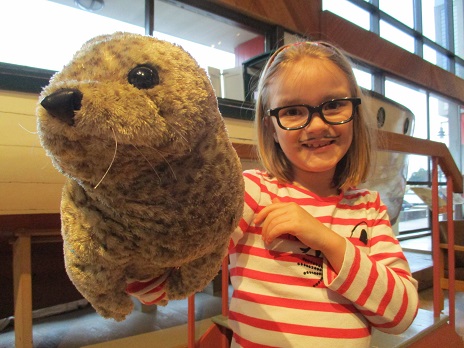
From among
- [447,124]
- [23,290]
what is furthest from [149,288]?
[447,124]

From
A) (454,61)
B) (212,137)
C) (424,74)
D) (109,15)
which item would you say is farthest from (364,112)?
(454,61)

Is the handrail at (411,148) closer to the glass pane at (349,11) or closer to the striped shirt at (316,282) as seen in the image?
the striped shirt at (316,282)

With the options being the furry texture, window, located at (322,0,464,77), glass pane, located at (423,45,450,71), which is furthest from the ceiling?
glass pane, located at (423,45,450,71)

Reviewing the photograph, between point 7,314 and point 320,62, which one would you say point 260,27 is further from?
point 7,314

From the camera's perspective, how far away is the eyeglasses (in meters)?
0.57

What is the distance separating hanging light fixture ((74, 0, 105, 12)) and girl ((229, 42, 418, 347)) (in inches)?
56.4

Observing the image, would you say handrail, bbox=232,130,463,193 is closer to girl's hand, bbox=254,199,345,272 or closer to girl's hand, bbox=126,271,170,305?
girl's hand, bbox=254,199,345,272

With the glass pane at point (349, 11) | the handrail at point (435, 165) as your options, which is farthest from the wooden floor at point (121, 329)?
the glass pane at point (349, 11)

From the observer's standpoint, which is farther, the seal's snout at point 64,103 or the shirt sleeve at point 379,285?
the shirt sleeve at point 379,285

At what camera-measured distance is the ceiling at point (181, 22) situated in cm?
191

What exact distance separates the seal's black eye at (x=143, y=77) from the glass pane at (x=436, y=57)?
5.54m

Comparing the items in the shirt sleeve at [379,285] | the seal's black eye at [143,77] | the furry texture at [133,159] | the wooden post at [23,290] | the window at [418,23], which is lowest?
the wooden post at [23,290]

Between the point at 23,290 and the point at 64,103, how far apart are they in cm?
106

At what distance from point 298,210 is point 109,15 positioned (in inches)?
71.4
